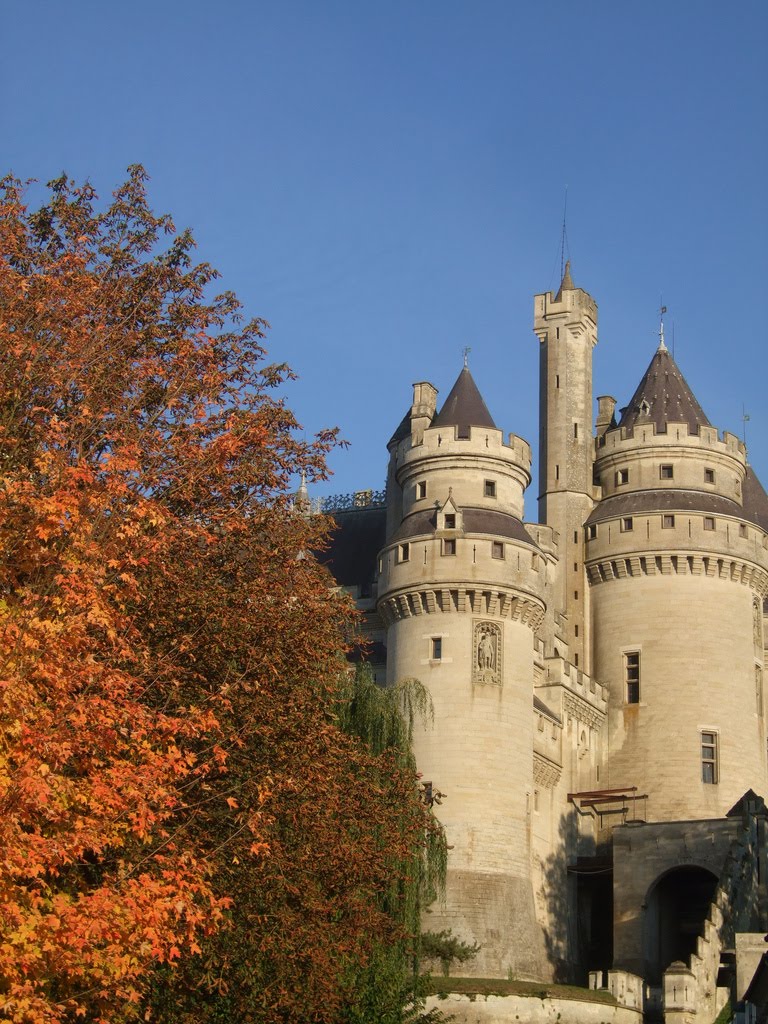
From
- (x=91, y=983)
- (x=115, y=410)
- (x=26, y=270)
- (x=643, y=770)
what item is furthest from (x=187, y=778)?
(x=643, y=770)

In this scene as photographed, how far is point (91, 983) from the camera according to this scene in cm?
1875

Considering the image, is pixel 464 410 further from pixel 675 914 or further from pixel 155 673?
pixel 155 673

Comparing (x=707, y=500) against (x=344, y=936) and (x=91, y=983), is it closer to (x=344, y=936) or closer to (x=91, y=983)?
(x=344, y=936)

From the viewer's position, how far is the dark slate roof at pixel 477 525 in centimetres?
4403

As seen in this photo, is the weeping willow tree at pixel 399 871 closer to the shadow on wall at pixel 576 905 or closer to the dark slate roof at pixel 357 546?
the shadow on wall at pixel 576 905

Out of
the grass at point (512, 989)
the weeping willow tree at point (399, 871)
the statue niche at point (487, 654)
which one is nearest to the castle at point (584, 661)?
the statue niche at point (487, 654)

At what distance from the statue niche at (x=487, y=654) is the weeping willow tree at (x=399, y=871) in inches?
66.4

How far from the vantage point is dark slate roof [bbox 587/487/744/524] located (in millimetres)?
51594

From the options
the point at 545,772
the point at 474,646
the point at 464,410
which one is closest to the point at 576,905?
the point at 545,772

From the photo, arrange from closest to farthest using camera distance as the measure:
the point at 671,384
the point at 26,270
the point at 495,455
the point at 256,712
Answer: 1. the point at 256,712
2. the point at 26,270
3. the point at 495,455
4. the point at 671,384

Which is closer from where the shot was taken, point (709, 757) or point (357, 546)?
point (709, 757)

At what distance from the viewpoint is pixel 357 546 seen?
57.4 m

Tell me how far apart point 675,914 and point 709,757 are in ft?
16.4

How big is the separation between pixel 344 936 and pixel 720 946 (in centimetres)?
2126
